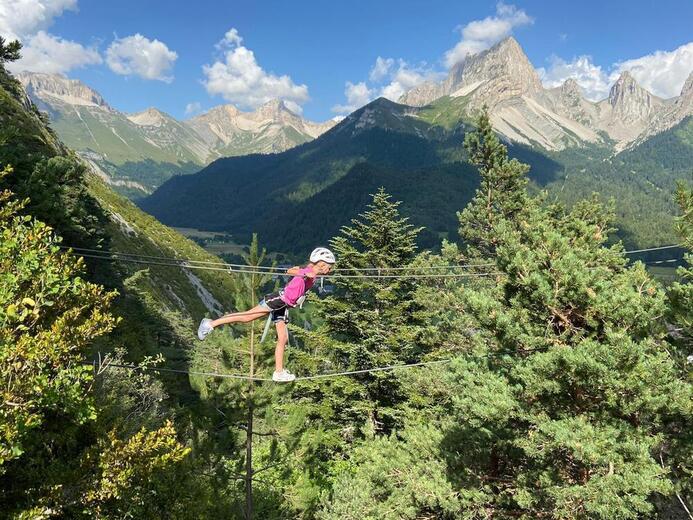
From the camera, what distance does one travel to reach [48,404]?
6395 mm

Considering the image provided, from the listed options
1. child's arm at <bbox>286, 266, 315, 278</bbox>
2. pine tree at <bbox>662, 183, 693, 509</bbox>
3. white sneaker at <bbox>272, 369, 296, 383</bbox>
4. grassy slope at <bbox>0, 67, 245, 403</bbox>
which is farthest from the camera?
grassy slope at <bbox>0, 67, 245, 403</bbox>

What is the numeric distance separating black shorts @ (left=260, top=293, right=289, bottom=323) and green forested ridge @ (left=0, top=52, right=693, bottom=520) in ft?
9.01

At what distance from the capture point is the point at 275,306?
8.98 m

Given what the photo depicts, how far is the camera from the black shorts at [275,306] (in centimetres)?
895

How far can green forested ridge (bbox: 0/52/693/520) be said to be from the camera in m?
7.32

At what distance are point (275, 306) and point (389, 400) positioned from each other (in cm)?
1358

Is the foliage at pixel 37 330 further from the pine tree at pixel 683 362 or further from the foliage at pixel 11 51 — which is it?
the foliage at pixel 11 51

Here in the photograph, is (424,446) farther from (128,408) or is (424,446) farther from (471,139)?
(471,139)

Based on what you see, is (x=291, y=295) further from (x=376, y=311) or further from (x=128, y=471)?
(x=376, y=311)

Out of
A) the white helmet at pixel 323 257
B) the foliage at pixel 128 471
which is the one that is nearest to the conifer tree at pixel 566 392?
the white helmet at pixel 323 257

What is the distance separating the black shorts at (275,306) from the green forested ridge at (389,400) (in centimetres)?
275

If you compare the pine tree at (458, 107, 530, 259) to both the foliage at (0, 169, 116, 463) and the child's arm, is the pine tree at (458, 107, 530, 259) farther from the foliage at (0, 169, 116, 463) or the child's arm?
the foliage at (0, 169, 116, 463)

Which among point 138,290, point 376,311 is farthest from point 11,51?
point 376,311

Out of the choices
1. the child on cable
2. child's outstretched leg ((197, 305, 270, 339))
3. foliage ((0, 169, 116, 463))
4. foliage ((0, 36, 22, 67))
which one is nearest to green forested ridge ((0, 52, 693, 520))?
foliage ((0, 169, 116, 463))
